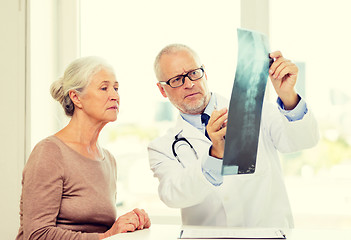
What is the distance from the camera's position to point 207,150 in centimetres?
179

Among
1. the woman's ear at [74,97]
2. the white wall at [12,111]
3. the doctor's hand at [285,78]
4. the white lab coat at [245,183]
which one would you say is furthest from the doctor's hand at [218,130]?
the white wall at [12,111]

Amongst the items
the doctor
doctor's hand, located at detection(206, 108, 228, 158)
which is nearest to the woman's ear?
the doctor

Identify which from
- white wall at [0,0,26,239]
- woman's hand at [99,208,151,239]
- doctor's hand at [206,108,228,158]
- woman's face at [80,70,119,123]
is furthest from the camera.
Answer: white wall at [0,0,26,239]

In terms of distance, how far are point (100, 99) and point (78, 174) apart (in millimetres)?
347

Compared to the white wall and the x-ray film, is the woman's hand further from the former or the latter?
the white wall

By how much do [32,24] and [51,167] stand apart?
1216mm

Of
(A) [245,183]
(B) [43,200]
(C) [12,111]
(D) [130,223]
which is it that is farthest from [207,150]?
(C) [12,111]

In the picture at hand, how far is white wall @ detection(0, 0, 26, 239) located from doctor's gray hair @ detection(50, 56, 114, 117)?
708 millimetres

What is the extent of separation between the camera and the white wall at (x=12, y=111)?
249cm

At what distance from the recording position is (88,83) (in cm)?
184

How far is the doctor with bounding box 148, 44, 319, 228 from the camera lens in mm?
1595

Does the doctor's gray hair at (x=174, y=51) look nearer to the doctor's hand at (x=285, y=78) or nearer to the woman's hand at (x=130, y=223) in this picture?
the doctor's hand at (x=285, y=78)

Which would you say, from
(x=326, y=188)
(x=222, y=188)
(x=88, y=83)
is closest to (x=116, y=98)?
(x=88, y=83)

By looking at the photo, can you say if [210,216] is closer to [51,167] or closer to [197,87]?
[197,87]
